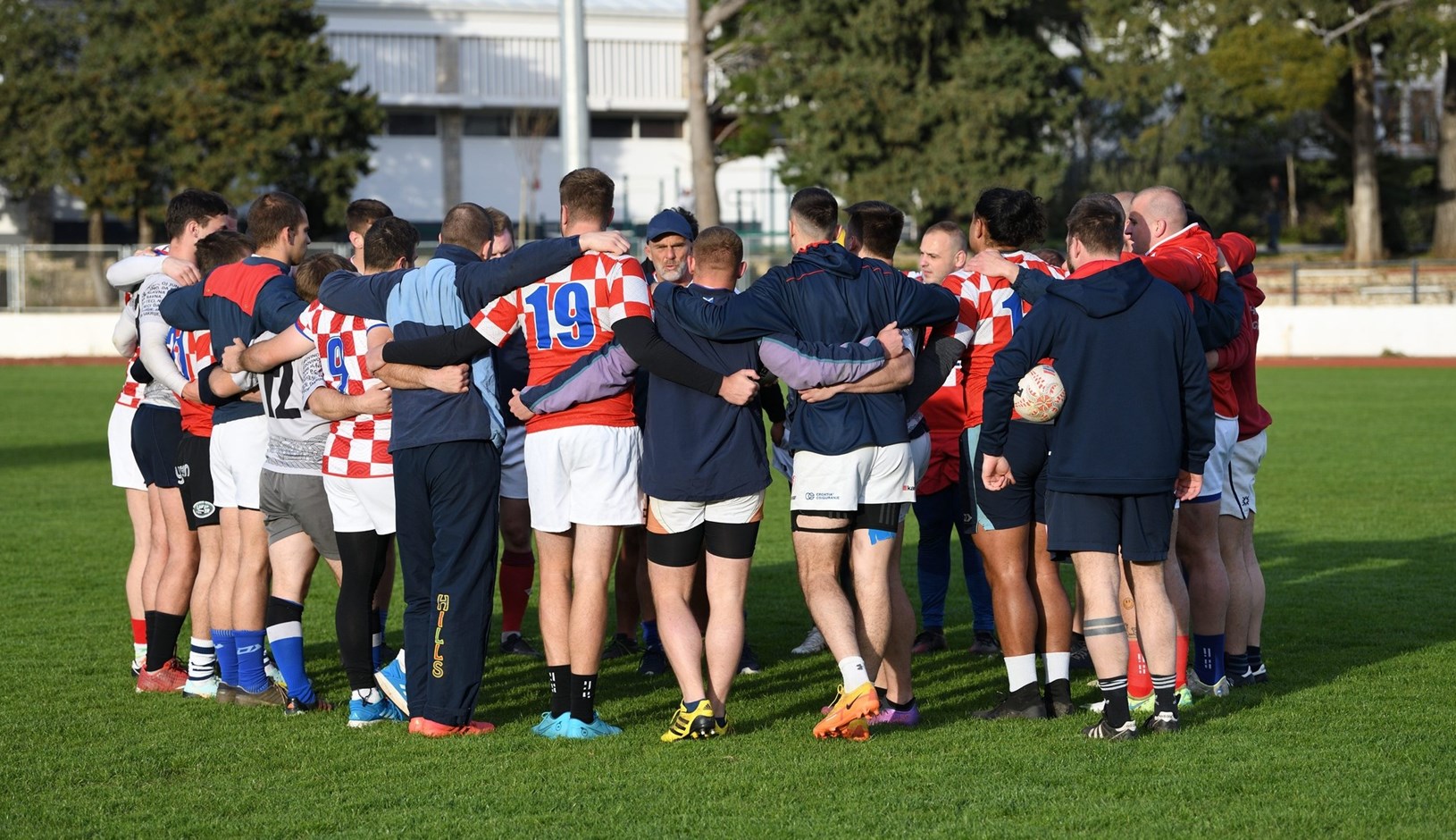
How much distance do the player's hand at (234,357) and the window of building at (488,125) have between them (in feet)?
164

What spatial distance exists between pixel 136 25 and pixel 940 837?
4529 centimetres

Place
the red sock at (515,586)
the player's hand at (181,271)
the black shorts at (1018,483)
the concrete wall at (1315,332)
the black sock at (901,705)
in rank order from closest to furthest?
1. the black shorts at (1018,483)
2. the black sock at (901,705)
3. the player's hand at (181,271)
4. the red sock at (515,586)
5. the concrete wall at (1315,332)

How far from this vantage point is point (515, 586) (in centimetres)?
826

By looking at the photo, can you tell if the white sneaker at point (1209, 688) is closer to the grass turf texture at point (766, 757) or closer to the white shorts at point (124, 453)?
the grass turf texture at point (766, 757)

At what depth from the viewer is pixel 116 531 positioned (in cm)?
1225

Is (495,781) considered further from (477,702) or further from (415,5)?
(415,5)

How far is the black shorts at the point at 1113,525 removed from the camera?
228 inches

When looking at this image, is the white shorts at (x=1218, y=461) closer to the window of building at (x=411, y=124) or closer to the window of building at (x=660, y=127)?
the window of building at (x=411, y=124)

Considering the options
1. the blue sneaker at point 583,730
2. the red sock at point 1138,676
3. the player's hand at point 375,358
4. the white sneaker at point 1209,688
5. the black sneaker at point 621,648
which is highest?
the player's hand at point 375,358

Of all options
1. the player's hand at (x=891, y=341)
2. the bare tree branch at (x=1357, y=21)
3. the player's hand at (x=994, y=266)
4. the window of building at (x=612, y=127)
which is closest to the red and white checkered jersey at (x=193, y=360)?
the player's hand at (x=891, y=341)

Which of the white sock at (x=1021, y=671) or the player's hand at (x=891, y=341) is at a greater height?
the player's hand at (x=891, y=341)

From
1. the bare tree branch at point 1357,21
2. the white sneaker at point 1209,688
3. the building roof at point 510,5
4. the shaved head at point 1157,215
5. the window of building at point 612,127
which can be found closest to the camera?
the shaved head at point 1157,215

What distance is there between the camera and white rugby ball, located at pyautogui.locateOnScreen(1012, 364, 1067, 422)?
5.79 m

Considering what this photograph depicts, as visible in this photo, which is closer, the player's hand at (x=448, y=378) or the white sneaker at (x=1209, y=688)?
the player's hand at (x=448, y=378)
